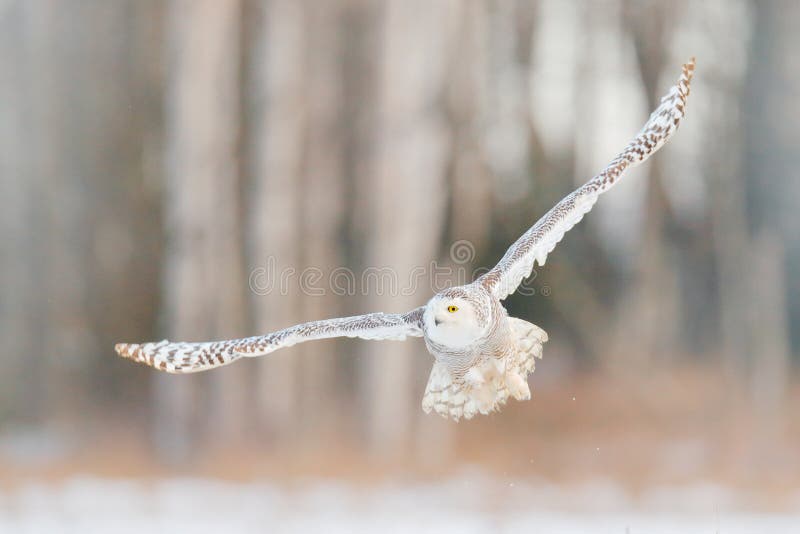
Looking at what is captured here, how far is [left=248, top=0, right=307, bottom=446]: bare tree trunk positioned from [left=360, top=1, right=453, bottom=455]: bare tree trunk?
2.99 ft

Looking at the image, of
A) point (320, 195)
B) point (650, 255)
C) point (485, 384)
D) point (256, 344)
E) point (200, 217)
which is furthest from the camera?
point (650, 255)

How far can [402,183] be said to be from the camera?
30.7 ft

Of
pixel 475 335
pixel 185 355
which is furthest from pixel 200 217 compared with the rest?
pixel 475 335

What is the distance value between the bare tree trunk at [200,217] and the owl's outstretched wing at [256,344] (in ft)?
17.3

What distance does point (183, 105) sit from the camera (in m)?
9.75

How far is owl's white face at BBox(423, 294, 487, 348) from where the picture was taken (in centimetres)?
382

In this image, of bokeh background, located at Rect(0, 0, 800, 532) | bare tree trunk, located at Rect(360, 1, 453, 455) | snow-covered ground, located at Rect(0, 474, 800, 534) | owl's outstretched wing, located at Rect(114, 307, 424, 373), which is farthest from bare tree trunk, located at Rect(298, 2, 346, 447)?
owl's outstretched wing, located at Rect(114, 307, 424, 373)

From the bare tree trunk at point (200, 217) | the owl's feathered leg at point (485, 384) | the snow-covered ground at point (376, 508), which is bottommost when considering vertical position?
the owl's feathered leg at point (485, 384)

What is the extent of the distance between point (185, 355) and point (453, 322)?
1.26 meters

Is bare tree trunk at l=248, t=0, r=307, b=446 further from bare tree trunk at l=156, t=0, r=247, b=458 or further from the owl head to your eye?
the owl head

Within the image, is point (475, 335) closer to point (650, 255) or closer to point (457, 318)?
point (457, 318)

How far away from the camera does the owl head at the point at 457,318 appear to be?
12.5 feet

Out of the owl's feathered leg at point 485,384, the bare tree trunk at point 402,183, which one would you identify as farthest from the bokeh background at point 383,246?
the owl's feathered leg at point 485,384

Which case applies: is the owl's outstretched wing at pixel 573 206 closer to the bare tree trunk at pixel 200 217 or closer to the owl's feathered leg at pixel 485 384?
the owl's feathered leg at pixel 485 384
